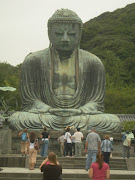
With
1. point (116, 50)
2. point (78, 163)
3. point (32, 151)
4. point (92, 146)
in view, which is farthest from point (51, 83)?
point (116, 50)

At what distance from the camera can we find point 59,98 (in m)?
19.1

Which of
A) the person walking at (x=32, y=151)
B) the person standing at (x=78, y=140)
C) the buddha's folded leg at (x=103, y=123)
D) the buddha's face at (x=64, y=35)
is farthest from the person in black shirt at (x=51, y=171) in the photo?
the buddha's face at (x=64, y=35)

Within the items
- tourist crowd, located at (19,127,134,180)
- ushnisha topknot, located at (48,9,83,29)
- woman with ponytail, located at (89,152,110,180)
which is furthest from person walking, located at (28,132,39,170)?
ushnisha topknot, located at (48,9,83,29)

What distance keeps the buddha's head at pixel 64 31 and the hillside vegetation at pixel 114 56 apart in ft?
63.7

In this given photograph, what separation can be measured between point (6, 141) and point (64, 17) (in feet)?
19.0

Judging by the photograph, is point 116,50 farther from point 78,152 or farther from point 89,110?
point 78,152

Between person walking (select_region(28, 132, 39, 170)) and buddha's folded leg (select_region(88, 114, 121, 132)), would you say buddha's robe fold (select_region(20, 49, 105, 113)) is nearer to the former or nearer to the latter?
buddha's folded leg (select_region(88, 114, 121, 132))

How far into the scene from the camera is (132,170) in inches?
568

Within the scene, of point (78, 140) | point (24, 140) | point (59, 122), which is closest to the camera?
point (78, 140)

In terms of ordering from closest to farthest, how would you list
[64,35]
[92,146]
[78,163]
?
[92,146] < [78,163] < [64,35]

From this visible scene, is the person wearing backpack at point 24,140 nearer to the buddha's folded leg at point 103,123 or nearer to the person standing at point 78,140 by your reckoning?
the person standing at point 78,140

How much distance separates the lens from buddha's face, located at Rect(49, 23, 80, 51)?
763 inches

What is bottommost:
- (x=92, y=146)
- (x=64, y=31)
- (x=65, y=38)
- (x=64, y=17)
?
(x=92, y=146)

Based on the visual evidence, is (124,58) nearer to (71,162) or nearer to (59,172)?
(71,162)
